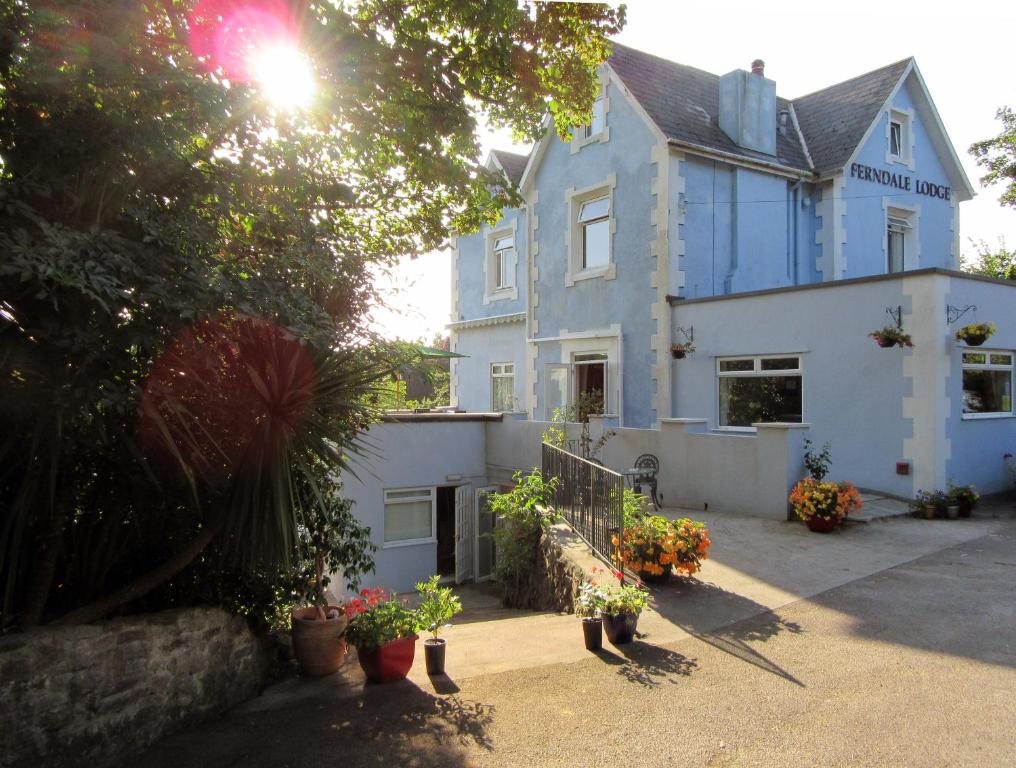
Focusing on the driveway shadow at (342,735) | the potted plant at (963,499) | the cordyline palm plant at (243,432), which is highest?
the cordyline palm plant at (243,432)

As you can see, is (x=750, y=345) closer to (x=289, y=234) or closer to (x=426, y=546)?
(x=426, y=546)

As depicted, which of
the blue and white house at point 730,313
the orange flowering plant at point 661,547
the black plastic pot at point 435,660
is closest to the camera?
the black plastic pot at point 435,660

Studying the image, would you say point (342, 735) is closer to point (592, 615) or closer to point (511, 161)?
point (592, 615)

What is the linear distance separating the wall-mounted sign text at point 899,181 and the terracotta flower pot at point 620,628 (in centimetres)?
1335

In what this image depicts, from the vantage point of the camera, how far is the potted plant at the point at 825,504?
30.5ft

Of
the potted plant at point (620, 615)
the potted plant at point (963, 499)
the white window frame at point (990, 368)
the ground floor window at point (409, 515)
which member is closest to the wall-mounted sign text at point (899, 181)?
the white window frame at point (990, 368)

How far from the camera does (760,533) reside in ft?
31.0

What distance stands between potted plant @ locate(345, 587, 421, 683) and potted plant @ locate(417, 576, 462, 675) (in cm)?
11

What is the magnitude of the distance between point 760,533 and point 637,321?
618cm

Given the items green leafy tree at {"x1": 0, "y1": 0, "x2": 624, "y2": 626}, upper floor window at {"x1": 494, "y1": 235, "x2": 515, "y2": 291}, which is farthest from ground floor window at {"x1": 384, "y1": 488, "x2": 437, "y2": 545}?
green leafy tree at {"x1": 0, "y1": 0, "x2": 624, "y2": 626}

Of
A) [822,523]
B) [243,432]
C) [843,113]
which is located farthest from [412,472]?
[843,113]

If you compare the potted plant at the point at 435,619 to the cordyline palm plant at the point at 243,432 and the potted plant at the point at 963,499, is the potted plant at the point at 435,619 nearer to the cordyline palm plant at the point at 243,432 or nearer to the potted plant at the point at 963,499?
the cordyline palm plant at the point at 243,432

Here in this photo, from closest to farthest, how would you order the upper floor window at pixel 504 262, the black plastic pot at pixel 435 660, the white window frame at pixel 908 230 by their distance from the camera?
the black plastic pot at pixel 435 660 → the white window frame at pixel 908 230 → the upper floor window at pixel 504 262

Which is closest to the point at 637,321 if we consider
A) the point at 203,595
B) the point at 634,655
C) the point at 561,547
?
the point at 561,547
